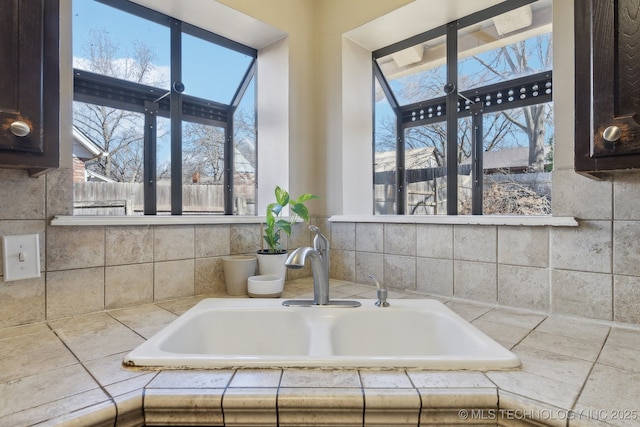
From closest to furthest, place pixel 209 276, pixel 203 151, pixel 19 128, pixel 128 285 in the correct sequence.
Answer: pixel 19 128, pixel 128 285, pixel 209 276, pixel 203 151

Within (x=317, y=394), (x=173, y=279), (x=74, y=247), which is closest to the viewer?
(x=317, y=394)

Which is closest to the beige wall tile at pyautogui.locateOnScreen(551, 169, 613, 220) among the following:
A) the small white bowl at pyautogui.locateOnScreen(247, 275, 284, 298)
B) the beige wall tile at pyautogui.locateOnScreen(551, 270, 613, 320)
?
the beige wall tile at pyautogui.locateOnScreen(551, 270, 613, 320)

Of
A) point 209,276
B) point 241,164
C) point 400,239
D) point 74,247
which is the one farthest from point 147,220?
point 400,239

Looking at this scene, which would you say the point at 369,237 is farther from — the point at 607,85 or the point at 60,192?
the point at 60,192

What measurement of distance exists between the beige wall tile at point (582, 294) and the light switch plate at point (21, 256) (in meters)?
A: 1.69

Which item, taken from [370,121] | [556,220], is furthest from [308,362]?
[370,121]

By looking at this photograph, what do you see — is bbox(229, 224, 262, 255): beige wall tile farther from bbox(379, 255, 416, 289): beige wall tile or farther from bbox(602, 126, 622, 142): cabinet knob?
bbox(602, 126, 622, 142): cabinet knob

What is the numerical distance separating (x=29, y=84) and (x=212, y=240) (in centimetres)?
79

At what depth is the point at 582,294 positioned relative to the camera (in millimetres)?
1018

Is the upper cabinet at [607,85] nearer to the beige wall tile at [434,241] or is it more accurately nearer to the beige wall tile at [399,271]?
the beige wall tile at [434,241]

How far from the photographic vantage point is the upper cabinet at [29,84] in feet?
2.34

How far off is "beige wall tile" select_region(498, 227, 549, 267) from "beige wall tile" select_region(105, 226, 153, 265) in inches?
53.1

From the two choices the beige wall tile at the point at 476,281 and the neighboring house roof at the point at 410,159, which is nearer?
the beige wall tile at the point at 476,281

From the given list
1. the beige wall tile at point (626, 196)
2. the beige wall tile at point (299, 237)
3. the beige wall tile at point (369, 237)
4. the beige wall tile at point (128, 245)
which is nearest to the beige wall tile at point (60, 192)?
the beige wall tile at point (128, 245)
